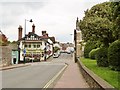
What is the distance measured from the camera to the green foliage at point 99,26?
29109 millimetres

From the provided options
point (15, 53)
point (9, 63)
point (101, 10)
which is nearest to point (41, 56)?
point (15, 53)

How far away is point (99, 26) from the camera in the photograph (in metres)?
29.1

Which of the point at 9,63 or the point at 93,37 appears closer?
the point at 93,37

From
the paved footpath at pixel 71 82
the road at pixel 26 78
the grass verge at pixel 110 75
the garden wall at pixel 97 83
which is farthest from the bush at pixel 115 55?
the road at pixel 26 78

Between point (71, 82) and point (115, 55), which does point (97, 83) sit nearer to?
point (115, 55)

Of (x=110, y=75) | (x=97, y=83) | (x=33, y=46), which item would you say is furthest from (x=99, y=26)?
(x=33, y=46)

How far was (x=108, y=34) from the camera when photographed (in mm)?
29797

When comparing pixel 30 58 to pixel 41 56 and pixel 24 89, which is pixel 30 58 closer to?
pixel 41 56

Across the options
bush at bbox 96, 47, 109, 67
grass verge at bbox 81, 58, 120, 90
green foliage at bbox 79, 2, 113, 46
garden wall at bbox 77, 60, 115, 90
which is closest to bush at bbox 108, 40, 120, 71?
grass verge at bbox 81, 58, 120, 90

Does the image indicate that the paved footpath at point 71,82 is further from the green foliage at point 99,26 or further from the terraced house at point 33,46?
the terraced house at point 33,46

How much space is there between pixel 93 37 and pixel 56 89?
14242 millimetres

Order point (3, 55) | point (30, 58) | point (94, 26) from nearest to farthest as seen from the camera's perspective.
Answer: point (94, 26), point (3, 55), point (30, 58)

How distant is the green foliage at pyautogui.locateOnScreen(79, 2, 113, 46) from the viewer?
29.1m

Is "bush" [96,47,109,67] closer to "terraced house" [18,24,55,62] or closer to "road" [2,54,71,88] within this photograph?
"road" [2,54,71,88]
